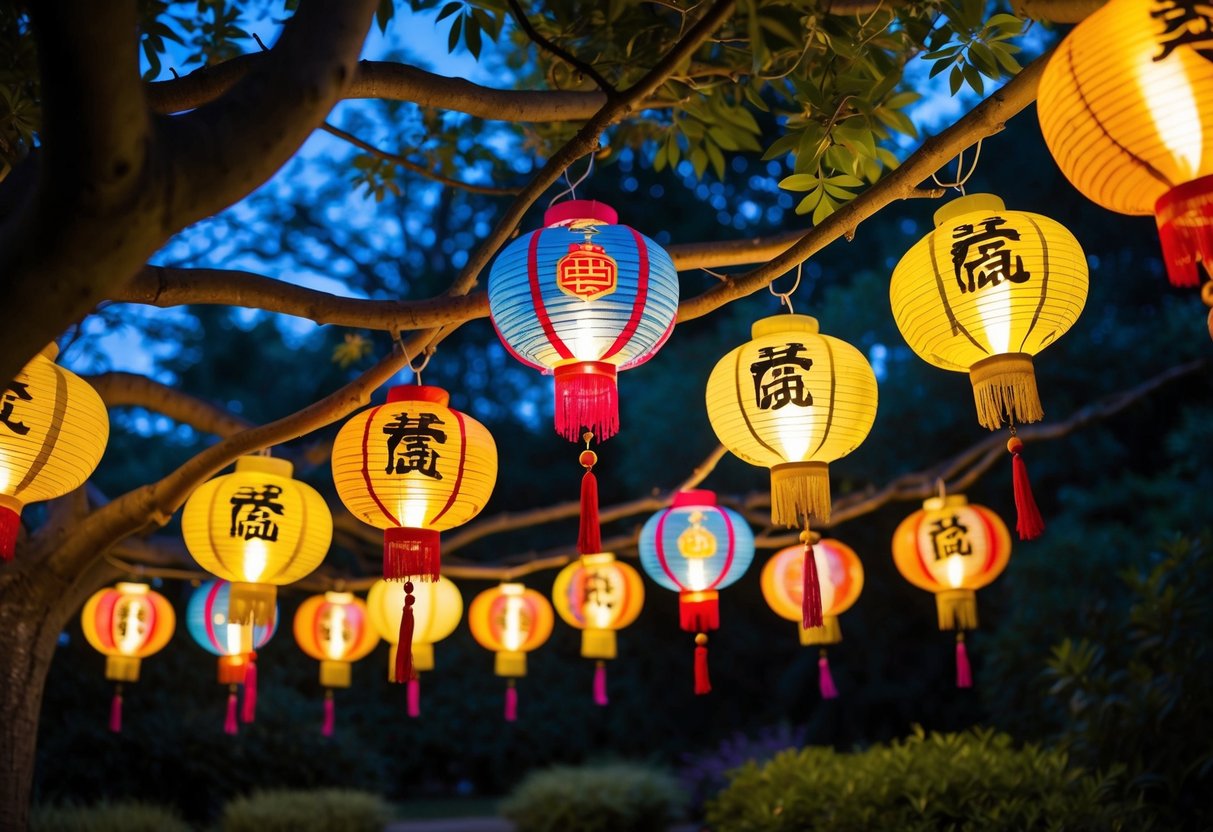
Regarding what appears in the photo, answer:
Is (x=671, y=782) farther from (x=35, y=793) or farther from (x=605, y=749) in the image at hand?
(x=35, y=793)

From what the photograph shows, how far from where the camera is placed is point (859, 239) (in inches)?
461

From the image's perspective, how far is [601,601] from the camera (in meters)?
5.41

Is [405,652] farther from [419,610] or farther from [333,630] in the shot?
[333,630]

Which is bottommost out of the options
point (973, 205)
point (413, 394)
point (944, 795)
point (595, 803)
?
point (595, 803)

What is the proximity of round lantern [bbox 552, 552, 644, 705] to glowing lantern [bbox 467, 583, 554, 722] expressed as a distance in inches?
14.7

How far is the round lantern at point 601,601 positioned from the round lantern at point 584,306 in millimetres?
2806

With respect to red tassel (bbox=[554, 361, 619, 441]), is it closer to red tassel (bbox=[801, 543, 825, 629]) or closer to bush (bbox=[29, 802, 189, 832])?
red tassel (bbox=[801, 543, 825, 629])

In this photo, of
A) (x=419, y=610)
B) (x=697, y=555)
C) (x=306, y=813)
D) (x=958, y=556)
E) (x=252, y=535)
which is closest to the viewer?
(x=252, y=535)

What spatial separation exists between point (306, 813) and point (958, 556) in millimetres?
5344

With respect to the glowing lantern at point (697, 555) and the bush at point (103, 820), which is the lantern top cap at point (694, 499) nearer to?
the glowing lantern at point (697, 555)

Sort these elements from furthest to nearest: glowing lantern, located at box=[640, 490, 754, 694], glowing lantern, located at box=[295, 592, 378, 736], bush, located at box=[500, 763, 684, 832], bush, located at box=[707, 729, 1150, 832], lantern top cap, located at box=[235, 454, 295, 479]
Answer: bush, located at box=[500, 763, 684, 832] → glowing lantern, located at box=[295, 592, 378, 736] → glowing lantern, located at box=[640, 490, 754, 694] → bush, located at box=[707, 729, 1150, 832] → lantern top cap, located at box=[235, 454, 295, 479]

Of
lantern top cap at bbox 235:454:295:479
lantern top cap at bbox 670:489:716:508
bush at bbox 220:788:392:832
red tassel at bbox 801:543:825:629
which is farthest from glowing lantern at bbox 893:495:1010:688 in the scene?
bush at bbox 220:788:392:832

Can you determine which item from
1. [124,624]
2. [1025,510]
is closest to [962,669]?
[1025,510]

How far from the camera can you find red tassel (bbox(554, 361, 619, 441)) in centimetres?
267
